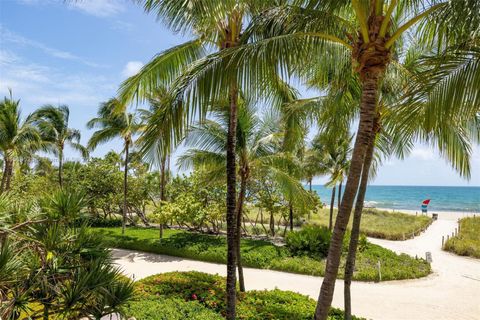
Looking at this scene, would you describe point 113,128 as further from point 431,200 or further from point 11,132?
point 431,200

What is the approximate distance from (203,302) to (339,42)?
7021 mm

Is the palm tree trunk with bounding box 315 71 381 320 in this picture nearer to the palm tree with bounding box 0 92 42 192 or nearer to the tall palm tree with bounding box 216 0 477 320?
the tall palm tree with bounding box 216 0 477 320

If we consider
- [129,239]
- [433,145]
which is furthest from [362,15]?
[129,239]

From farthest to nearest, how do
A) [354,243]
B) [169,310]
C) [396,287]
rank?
[396,287]
[169,310]
[354,243]

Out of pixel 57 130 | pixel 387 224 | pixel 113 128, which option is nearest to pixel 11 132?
pixel 113 128

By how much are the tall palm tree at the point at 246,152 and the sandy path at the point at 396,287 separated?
2.91m

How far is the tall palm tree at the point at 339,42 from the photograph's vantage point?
4180 millimetres

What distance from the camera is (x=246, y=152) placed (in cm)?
1062

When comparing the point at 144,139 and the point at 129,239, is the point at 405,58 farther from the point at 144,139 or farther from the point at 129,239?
the point at 129,239

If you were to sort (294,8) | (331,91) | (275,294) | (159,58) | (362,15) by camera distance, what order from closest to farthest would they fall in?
(362,15) → (294,8) → (159,58) → (331,91) → (275,294)

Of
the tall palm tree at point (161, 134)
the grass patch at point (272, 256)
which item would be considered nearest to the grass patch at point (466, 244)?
the grass patch at point (272, 256)

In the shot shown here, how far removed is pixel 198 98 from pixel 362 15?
2.32m

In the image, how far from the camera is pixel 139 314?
23.2ft

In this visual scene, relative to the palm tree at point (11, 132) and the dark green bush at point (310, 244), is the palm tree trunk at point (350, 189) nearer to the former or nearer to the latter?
the dark green bush at point (310, 244)
